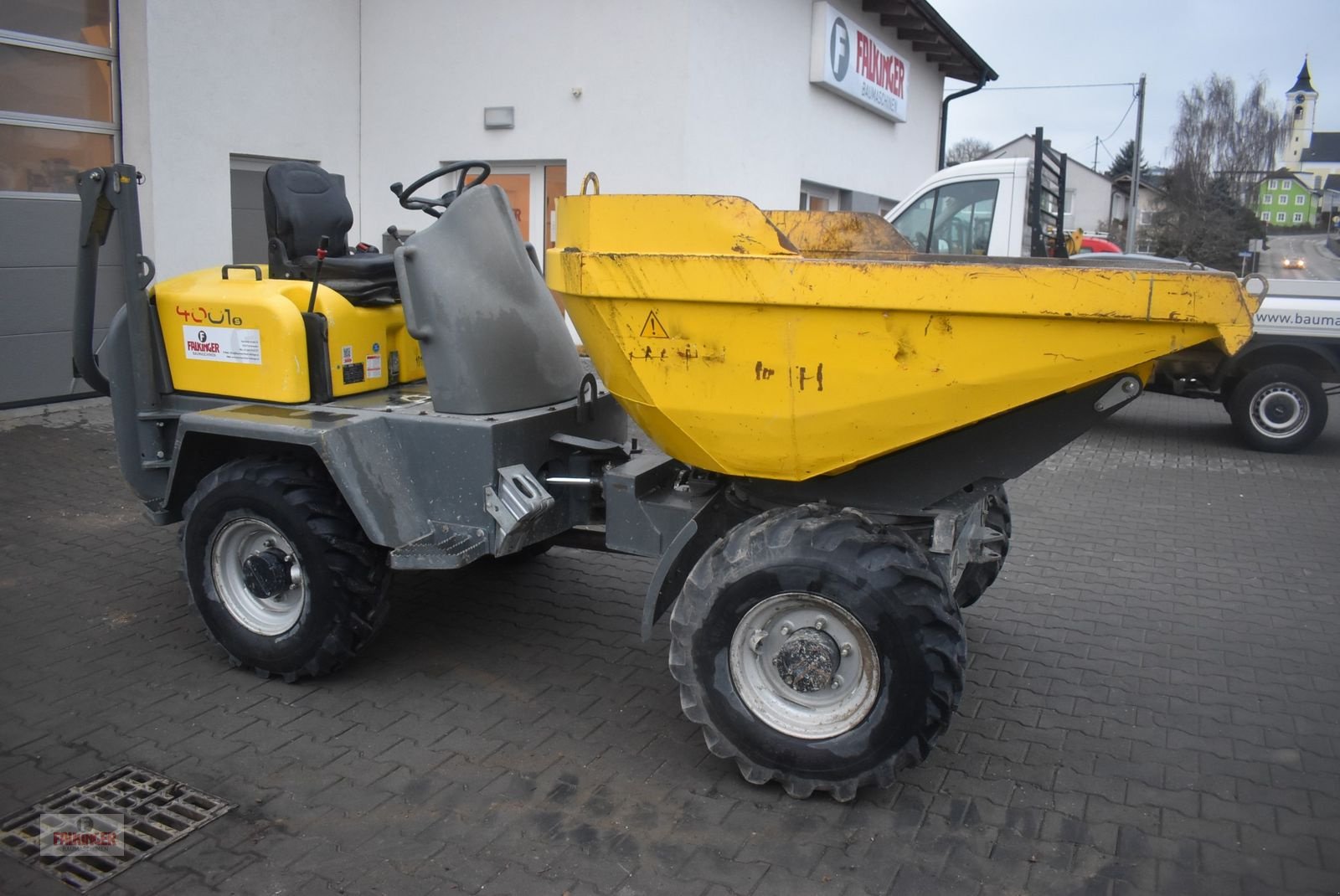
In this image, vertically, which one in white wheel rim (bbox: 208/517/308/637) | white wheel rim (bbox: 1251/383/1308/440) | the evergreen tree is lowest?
white wheel rim (bbox: 208/517/308/637)

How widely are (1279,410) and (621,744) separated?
840cm

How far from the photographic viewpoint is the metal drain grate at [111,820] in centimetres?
312

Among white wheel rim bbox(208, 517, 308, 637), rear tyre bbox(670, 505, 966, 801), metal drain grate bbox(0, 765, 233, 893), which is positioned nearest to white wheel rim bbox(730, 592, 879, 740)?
rear tyre bbox(670, 505, 966, 801)

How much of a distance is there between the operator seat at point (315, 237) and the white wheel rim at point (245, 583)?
3.52ft

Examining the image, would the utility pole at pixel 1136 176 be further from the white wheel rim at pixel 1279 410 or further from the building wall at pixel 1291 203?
the building wall at pixel 1291 203

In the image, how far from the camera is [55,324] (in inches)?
362

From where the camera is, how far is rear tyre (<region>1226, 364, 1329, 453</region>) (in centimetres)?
972

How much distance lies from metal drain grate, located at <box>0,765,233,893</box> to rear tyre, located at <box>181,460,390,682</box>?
73 centimetres

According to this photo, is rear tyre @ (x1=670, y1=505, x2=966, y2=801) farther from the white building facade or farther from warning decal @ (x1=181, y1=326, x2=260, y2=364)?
the white building facade

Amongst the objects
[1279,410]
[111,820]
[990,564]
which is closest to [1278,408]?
[1279,410]

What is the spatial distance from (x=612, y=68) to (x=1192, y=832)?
9.14 metres

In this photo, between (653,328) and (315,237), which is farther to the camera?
(315,237)

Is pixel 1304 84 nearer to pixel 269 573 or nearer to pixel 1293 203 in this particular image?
pixel 1293 203

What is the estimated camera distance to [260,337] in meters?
4.39
